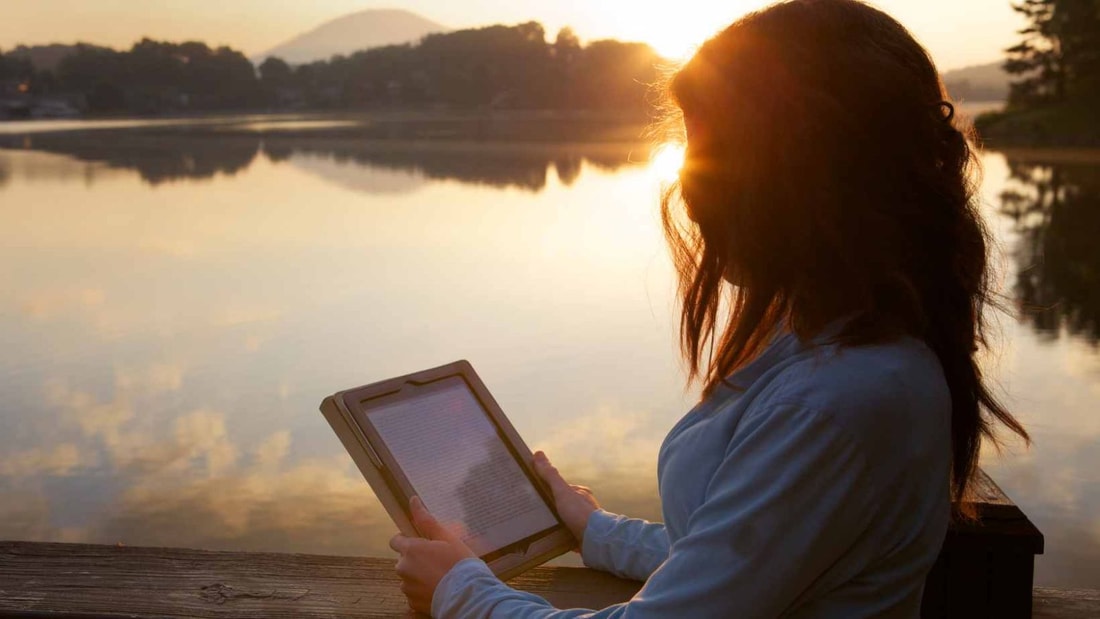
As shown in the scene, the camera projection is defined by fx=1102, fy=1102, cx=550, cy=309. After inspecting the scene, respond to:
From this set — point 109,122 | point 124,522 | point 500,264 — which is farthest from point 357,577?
point 109,122

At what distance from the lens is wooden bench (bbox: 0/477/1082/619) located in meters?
1.19

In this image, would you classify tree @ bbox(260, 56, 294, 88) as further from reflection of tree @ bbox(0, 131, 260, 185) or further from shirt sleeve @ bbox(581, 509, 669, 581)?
shirt sleeve @ bbox(581, 509, 669, 581)

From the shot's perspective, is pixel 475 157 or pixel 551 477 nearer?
pixel 551 477

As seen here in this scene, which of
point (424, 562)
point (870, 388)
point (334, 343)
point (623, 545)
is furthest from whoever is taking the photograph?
point (334, 343)

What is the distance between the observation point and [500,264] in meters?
10.7

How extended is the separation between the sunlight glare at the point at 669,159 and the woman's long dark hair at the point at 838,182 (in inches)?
3.9

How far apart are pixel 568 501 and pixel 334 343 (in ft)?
20.9

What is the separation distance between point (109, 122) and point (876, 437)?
47.8 m

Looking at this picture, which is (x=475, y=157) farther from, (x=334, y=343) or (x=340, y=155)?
(x=334, y=343)

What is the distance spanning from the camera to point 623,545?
1.33 metres

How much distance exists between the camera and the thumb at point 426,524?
1.24 m

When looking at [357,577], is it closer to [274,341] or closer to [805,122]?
[805,122]

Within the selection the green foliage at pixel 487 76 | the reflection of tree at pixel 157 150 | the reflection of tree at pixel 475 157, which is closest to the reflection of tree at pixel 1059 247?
the reflection of tree at pixel 475 157

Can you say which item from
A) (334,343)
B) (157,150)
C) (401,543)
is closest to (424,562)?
(401,543)
